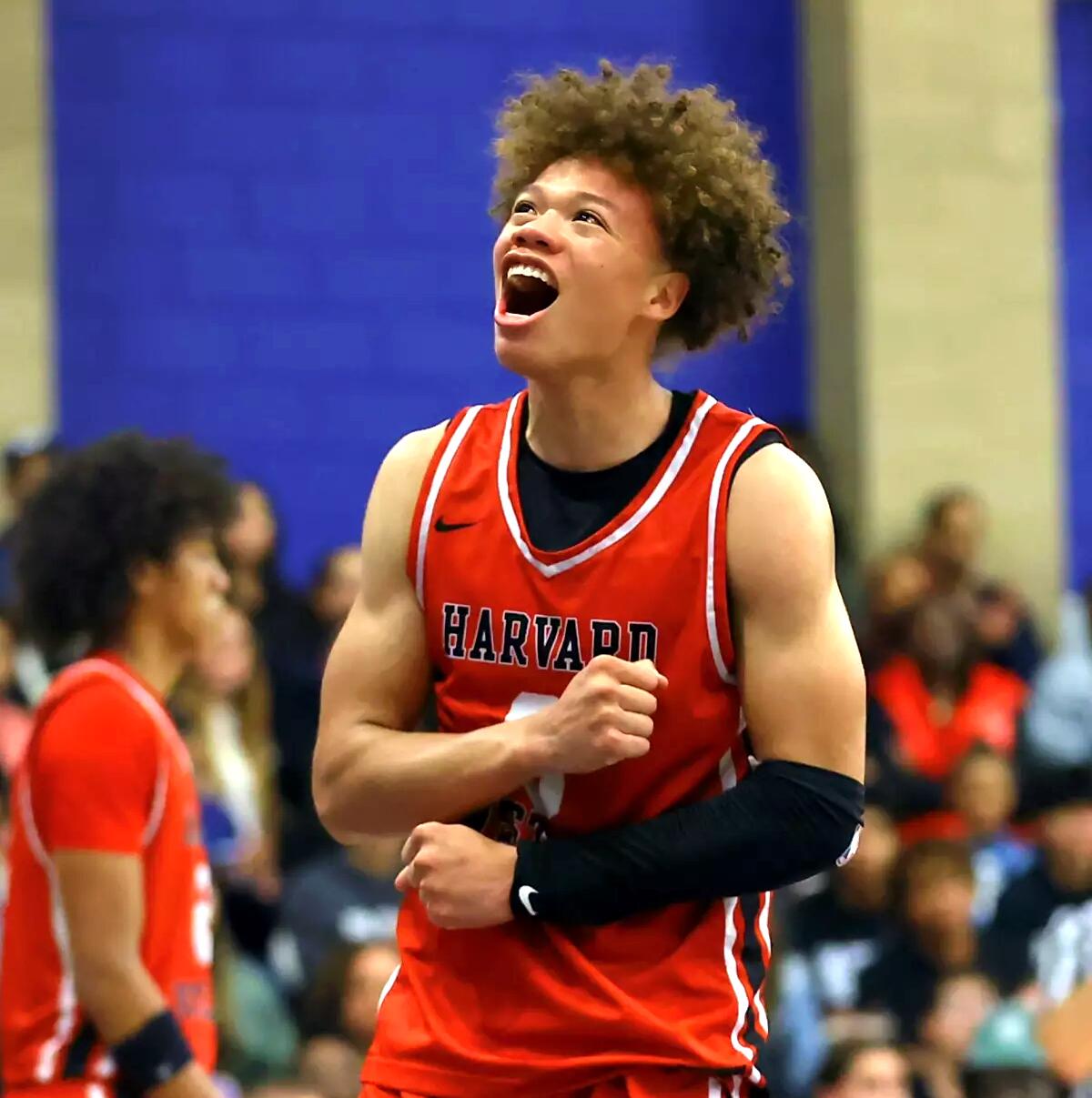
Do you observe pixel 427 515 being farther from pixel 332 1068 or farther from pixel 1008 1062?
pixel 1008 1062

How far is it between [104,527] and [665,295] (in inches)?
54.6

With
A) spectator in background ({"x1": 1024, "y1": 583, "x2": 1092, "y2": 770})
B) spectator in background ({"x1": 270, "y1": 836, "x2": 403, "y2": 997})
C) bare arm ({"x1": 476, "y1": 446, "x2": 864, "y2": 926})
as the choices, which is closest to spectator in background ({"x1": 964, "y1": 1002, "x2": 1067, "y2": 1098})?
spectator in background ({"x1": 1024, "y1": 583, "x2": 1092, "y2": 770})

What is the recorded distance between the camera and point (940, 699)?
25.3 ft

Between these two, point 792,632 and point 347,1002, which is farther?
point 347,1002

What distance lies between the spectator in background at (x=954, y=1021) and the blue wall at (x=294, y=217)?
3.16 m

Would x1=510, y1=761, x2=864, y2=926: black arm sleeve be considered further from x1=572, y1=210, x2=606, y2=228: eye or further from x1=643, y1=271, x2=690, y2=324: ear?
x1=572, y1=210, x2=606, y2=228: eye

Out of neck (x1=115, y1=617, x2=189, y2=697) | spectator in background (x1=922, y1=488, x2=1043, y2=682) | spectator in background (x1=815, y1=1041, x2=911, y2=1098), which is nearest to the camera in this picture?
neck (x1=115, y1=617, x2=189, y2=697)

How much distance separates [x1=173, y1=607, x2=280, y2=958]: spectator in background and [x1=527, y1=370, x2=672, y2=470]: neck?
11.2ft

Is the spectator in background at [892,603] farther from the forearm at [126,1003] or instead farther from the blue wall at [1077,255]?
the forearm at [126,1003]

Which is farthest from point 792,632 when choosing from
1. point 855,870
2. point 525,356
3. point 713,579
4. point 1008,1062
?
point 855,870

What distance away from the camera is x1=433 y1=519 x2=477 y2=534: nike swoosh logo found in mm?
2795

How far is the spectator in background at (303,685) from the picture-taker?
658 centimetres

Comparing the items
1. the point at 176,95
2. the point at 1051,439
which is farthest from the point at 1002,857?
the point at 176,95

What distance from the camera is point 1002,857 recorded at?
7.05m
